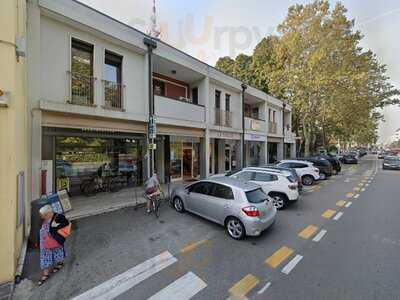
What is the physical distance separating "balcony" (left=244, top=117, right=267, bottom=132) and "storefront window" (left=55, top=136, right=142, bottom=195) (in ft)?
30.0

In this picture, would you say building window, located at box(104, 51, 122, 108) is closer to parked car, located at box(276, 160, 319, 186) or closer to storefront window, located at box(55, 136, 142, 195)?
storefront window, located at box(55, 136, 142, 195)

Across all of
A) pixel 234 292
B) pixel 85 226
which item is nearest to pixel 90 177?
pixel 85 226

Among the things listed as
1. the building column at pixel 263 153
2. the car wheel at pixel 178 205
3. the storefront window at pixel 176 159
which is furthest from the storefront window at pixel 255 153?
the car wheel at pixel 178 205

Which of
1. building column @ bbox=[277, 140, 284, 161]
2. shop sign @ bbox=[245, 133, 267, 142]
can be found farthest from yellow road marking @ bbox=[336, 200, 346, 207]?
building column @ bbox=[277, 140, 284, 161]

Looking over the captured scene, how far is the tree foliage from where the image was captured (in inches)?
871

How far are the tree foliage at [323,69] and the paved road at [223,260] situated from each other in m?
19.2

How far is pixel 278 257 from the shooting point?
4.70 m

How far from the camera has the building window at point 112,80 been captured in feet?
28.9

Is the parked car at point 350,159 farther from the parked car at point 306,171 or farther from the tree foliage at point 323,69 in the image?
the parked car at point 306,171

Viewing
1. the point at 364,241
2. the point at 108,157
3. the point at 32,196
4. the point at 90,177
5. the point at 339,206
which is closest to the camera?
the point at 364,241

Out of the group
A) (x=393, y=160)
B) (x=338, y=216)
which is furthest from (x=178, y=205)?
(x=393, y=160)

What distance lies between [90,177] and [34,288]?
281 inches

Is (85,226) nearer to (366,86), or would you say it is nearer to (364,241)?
(364,241)

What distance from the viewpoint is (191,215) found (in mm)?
7438
